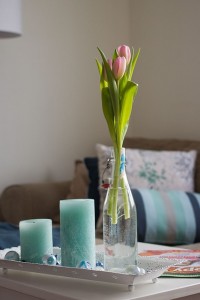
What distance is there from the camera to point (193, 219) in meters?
2.91

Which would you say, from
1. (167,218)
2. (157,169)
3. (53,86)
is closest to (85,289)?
(167,218)

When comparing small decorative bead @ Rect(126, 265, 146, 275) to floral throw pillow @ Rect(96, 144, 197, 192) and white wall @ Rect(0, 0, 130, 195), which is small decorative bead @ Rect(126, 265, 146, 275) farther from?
white wall @ Rect(0, 0, 130, 195)

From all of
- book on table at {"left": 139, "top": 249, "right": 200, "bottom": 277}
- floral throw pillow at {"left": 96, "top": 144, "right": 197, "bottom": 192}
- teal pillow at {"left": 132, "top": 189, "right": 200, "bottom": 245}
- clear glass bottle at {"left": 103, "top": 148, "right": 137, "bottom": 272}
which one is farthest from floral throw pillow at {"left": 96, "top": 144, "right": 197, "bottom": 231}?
clear glass bottle at {"left": 103, "top": 148, "right": 137, "bottom": 272}

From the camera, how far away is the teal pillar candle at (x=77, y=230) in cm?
169

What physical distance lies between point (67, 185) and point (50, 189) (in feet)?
0.40

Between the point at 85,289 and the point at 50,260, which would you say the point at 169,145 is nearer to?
the point at 50,260

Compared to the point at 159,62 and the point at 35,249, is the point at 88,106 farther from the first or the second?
the point at 35,249

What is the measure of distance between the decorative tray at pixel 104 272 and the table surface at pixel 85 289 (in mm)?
17

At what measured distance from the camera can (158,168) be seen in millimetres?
3262

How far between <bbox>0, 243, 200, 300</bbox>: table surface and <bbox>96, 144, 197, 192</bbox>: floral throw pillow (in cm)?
152

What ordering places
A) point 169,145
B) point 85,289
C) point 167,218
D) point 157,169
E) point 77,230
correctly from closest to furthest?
1. point 85,289
2. point 77,230
3. point 167,218
4. point 157,169
5. point 169,145

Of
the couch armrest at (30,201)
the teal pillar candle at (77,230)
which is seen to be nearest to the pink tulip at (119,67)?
the teal pillar candle at (77,230)

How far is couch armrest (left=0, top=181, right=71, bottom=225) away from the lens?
133 inches

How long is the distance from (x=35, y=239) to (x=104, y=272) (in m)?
0.24
